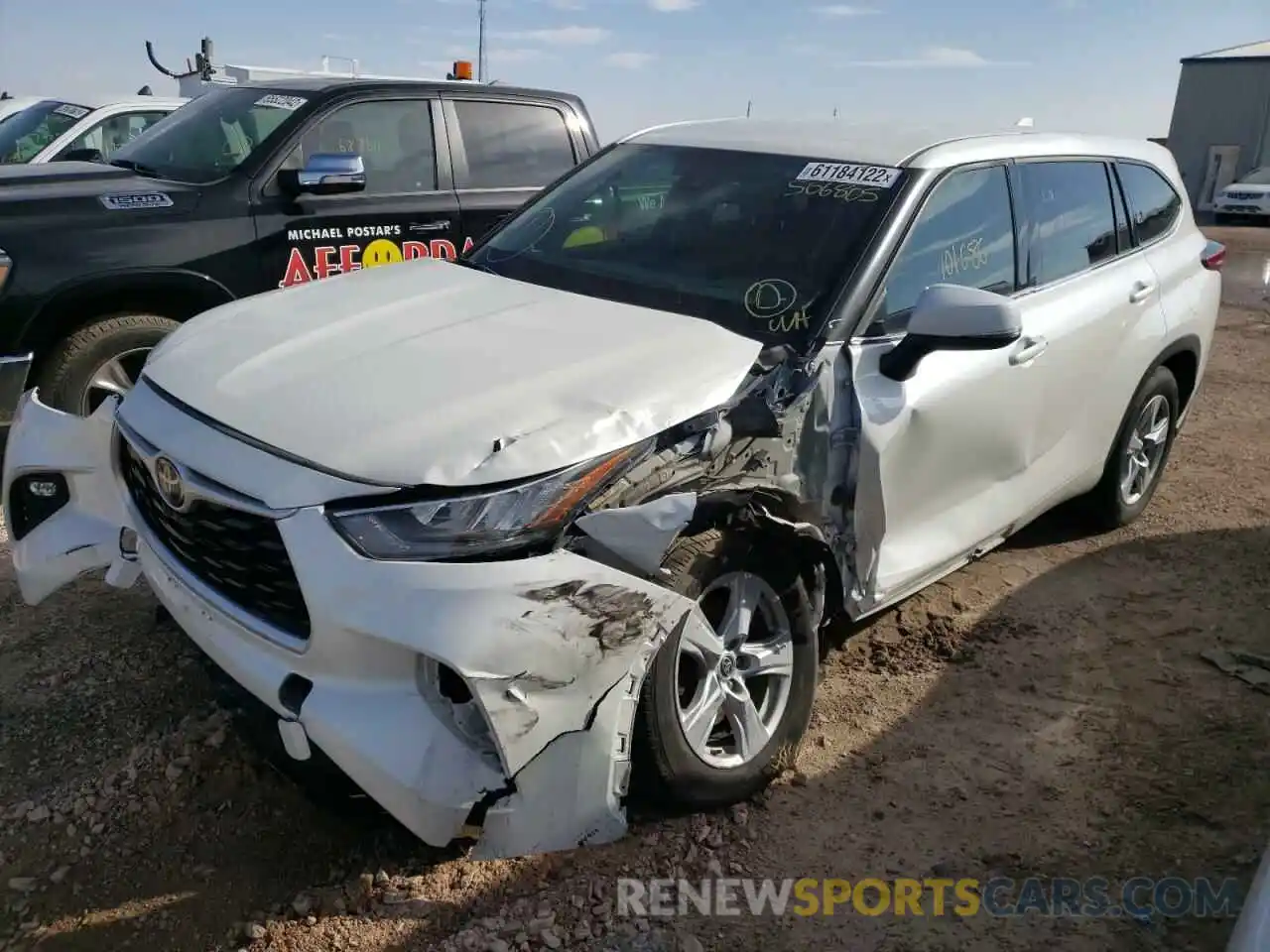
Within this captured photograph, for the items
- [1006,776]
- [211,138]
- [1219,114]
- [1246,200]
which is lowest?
[1246,200]

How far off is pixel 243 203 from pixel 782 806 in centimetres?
390

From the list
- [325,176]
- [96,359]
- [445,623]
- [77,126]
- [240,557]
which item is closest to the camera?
[445,623]

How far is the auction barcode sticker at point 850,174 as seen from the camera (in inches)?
122

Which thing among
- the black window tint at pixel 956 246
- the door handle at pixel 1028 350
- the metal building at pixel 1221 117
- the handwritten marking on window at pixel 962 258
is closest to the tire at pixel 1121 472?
the door handle at pixel 1028 350

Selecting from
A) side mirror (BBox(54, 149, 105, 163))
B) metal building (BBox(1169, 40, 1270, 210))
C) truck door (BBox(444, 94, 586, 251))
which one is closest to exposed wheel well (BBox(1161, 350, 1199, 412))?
truck door (BBox(444, 94, 586, 251))

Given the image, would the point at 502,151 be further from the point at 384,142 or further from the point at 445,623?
the point at 445,623

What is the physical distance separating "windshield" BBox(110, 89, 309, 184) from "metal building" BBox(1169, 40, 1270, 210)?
93.1 ft

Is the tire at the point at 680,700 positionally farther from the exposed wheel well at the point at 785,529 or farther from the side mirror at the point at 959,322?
the side mirror at the point at 959,322

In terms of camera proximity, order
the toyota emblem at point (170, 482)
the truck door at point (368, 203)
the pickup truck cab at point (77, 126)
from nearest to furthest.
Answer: the toyota emblem at point (170, 482) → the truck door at point (368, 203) → the pickup truck cab at point (77, 126)

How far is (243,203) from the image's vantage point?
493 centimetres

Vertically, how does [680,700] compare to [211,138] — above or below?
below

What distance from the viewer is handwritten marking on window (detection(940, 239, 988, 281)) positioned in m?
3.18

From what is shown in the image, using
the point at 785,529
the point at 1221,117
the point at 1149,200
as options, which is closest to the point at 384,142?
the point at 1149,200

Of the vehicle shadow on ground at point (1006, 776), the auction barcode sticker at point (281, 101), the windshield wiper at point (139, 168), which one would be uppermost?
the auction barcode sticker at point (281, 101)
